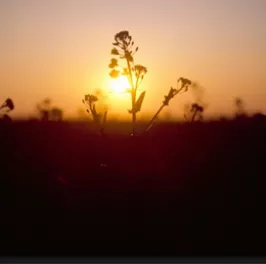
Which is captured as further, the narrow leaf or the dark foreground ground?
the narrow leaf

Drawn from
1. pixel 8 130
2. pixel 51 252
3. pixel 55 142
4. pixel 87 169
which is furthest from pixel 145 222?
pixel 8 130

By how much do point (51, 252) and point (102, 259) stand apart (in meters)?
1.03

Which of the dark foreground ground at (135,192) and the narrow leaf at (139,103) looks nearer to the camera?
the dark foreground ground at (135,192)

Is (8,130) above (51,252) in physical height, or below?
above

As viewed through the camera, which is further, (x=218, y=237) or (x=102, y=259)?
(x=218, y=237)

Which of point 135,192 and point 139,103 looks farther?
point 139,103

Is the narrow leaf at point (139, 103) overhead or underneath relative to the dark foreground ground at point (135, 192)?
overhead

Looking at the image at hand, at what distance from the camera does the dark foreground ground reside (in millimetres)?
11164

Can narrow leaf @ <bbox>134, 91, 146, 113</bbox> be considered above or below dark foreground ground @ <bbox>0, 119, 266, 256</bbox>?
above

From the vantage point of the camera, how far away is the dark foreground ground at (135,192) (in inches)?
440

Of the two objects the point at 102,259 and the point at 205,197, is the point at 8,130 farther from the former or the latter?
the point at 102,259

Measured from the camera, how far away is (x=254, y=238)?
1124cm

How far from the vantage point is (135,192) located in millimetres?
14125

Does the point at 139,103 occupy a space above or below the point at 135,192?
above
